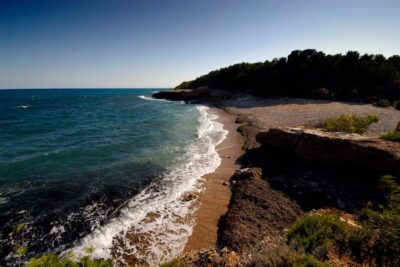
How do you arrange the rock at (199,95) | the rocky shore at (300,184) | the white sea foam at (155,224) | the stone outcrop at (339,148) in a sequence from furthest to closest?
1. the rock at (199,95)
2. the stone outcrop at (339,148)
3. the rocky shore at (300,184)
4. the white sea foam at (155,224)

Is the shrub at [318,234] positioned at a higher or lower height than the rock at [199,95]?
lower

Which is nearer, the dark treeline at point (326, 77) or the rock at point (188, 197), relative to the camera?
the rock at point (188, 197)

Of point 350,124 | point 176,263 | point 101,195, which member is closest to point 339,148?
point 350,124

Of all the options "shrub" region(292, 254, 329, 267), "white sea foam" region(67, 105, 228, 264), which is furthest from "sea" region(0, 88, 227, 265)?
"shrub" region(292, 254, 329, 267)

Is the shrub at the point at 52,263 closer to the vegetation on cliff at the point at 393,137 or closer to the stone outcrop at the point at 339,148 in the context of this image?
the stone outcrop at the point at 339,148

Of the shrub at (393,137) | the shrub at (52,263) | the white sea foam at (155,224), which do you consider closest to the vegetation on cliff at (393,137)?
the shrub at (393,137)

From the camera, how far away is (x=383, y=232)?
464cm

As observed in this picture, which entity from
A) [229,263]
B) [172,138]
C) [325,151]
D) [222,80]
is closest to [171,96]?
[222,80]

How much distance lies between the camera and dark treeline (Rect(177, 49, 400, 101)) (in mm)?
44375

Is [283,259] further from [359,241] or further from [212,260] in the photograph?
[359,241]

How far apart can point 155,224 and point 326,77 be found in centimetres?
5321

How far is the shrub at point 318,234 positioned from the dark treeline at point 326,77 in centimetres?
4615

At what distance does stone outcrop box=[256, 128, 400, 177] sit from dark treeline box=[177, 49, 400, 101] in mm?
37986

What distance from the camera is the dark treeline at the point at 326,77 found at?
44.4 meters
